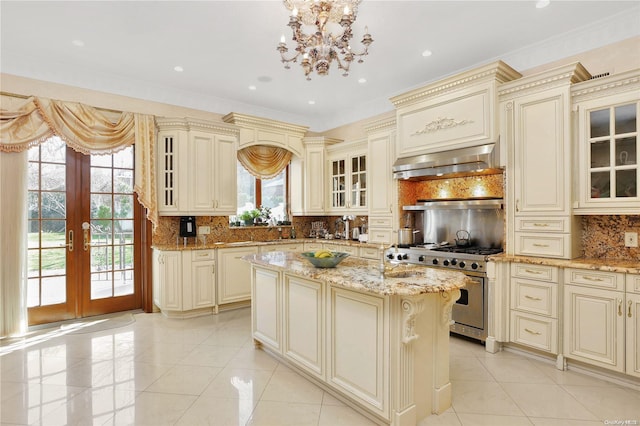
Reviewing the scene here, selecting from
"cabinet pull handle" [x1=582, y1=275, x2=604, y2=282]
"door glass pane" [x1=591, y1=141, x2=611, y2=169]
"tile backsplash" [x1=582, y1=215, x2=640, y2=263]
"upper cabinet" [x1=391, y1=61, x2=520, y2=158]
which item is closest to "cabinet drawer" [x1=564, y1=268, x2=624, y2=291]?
"cabinet pull handle" [x1=582, y1=275, x2=604, y2=282]

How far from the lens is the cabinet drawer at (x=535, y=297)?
9.53 feet

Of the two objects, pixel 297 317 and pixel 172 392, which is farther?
pixel 297 317

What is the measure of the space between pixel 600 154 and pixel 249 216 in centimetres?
436

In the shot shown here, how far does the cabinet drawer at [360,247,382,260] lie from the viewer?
14.6 ft

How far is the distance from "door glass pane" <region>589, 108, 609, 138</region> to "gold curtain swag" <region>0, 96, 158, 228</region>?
4.73 metres

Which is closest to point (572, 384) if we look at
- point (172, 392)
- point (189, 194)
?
point (172, 392)

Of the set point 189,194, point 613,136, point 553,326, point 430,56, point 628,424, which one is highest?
point 430,56

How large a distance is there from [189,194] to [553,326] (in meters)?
4.26

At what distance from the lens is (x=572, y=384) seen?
2.62 metres

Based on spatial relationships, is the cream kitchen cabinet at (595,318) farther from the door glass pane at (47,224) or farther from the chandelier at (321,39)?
the door glass pane at (47,224)

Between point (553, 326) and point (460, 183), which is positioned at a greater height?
point (460, 183)

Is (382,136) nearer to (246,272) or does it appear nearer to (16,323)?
(246,272)

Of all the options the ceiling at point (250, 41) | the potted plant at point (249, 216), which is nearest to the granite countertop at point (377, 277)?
the ceiling at point (250, 41)

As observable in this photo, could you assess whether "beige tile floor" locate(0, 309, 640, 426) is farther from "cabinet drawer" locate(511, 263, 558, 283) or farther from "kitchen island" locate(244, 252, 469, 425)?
"cabinet drawer" locate(511, 263, 558, 283)
